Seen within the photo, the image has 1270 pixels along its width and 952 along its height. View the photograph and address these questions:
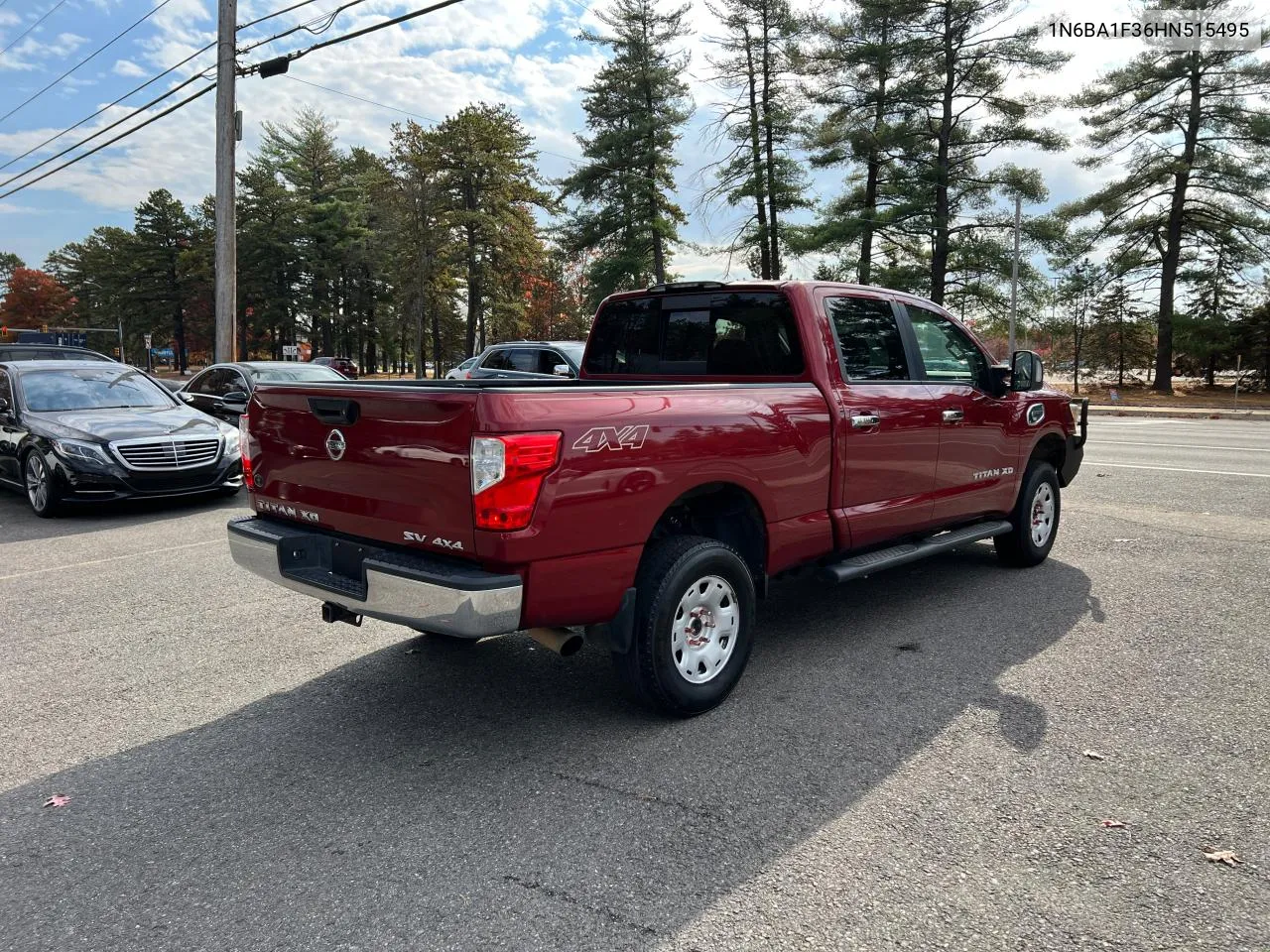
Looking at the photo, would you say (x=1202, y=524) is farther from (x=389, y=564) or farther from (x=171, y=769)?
(x=171, y=769)

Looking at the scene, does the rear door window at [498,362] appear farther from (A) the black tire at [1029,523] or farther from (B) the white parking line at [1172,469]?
(A) the black tire at [1029,523]

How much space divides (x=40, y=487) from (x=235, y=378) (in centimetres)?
430

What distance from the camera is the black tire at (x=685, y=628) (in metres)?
3.52

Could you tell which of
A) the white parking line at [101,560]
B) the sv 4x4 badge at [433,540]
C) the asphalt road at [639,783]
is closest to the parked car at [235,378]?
the white parking line at [101,560]

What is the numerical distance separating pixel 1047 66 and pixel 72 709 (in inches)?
1404

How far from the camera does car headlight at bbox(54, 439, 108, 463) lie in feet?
28.0

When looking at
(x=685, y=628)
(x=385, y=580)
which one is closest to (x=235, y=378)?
(x=385, y=580)

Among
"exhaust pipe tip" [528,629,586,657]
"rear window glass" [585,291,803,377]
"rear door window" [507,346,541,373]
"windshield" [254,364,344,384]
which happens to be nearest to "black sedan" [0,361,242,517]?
"windshield" [254,364,344,384]

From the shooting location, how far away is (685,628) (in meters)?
3.69

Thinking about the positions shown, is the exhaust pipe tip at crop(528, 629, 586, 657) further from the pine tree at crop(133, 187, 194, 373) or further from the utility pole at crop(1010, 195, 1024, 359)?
the pine tree at crop(133, 187, 194, 373)

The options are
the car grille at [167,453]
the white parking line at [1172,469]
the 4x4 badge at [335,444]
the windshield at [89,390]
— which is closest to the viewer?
the 4x4 badge at [335,444]

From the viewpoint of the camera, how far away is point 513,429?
304 centimetres

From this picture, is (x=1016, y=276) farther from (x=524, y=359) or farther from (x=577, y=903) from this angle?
(x=577, y=903)

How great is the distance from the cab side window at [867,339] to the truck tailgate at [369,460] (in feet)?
7.78
